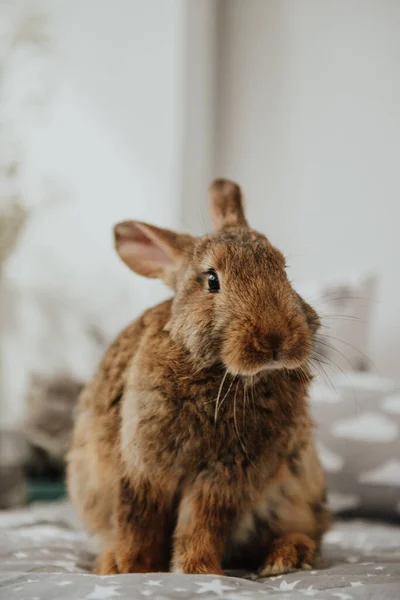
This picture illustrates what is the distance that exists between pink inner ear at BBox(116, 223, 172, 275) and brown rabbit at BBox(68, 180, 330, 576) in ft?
0.15

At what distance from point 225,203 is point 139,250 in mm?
170

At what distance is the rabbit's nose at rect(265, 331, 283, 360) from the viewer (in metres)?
0.85

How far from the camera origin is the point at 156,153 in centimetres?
249

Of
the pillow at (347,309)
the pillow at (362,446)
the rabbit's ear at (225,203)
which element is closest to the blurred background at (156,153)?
the pillow at (347,309)

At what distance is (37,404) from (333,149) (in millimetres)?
1349

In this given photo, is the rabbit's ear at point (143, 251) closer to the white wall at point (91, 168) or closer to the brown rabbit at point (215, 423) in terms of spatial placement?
the brown rabbit at point (215, 423)

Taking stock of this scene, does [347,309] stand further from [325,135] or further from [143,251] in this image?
[143,251]

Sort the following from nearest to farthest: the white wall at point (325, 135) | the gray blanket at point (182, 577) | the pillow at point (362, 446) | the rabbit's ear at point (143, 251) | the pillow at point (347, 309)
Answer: the gray blanket at point (182, 577) → the rabbit's ear at point (143, 251) → the pillow at point (362, 446) → the pillow at point (347, 309) → the white wall at point (325, 135)

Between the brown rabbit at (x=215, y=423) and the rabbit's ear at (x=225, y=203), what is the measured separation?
0.15 ft

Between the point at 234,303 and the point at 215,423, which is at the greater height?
the point at 234,303

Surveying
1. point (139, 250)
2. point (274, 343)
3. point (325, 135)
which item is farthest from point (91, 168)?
point (274, 343)

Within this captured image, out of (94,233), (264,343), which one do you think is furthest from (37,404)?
(264,343)

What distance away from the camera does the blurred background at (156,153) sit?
7.49ft

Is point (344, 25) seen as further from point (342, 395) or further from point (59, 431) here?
point (59, 431)
